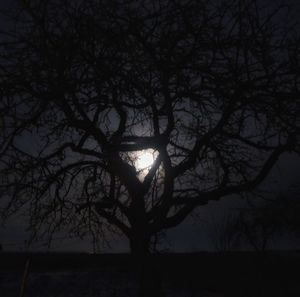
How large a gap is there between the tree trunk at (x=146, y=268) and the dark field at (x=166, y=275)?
3832mm

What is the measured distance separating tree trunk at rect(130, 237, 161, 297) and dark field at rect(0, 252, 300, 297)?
3832mm

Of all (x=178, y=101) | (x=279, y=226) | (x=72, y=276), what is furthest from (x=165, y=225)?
(x=279, y=226)

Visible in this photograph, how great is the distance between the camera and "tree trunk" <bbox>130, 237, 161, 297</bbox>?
9703mm

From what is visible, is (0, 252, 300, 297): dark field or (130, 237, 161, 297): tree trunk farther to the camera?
(0, 252, 300, 297): dark field

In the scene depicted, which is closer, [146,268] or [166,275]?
[146,268]

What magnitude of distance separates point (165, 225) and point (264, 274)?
14.4 metres

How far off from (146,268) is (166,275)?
1134 cm

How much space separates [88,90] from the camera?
9031 mm

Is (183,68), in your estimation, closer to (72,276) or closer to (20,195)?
(20,195)

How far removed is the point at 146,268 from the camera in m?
9.78

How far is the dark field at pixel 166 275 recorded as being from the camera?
17531 millimetres

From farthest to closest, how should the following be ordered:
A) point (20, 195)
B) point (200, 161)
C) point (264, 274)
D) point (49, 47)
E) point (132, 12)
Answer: point (264, 274) → point (200, 161) → point (20, 195) → point (49, 47) → point (132, 12)

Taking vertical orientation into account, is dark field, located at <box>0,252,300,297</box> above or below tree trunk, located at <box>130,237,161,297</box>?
above

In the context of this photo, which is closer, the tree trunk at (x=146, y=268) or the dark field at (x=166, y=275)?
the tree trunk at (x=146, y=268)
